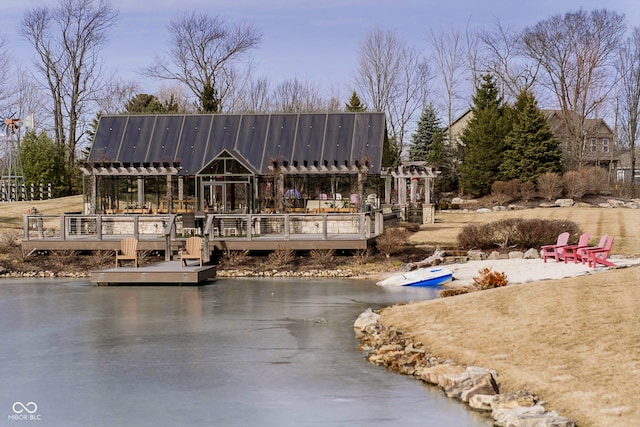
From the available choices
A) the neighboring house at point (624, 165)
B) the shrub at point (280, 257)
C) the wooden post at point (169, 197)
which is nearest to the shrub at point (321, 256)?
the shrub at point (280, 257)

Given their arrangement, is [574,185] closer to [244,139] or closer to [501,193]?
[501,193]

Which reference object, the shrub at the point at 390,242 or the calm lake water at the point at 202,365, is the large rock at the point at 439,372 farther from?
the shrub at the point at 390,242

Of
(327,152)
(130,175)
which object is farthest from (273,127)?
(130,175)

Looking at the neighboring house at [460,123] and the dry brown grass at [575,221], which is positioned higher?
the neighboring house at [460,123]

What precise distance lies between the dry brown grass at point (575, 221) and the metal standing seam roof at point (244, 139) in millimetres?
4159

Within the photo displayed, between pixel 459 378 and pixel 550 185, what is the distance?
3867 cm

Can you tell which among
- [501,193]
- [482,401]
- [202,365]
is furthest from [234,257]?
[501,193]

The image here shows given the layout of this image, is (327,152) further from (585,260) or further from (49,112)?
(49,112)

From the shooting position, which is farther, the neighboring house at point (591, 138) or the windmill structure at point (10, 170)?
the neighboring house at point (591, 138)

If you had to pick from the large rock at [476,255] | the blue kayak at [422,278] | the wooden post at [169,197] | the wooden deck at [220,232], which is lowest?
the blue kayak at [422,278]

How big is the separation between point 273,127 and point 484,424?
2855 centimetres

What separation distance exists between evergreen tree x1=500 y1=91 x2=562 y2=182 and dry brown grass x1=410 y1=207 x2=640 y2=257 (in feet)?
15.1

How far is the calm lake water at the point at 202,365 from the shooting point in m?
11.0

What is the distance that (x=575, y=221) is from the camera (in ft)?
124
